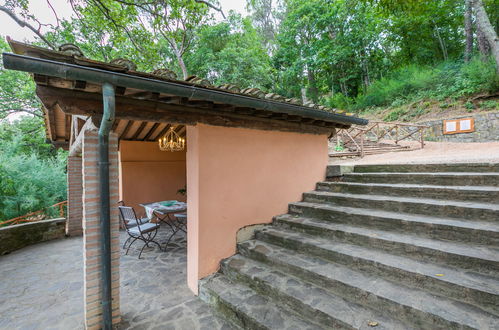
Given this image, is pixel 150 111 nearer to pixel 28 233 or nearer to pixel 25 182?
pixel 28 233

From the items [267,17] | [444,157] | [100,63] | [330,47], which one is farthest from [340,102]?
[100,63]

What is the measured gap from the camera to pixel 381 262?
2365mm

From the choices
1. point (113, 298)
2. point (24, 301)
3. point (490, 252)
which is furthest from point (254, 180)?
point (24, 301)

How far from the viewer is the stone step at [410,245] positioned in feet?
6.90

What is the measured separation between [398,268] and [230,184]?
2.15 meters

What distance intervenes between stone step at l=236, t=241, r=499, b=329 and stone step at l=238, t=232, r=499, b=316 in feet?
0.13

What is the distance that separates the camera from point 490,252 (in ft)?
7.09

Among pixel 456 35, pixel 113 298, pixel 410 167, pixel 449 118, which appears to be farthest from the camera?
pixel 456 35

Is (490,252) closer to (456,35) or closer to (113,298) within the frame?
(113,298)

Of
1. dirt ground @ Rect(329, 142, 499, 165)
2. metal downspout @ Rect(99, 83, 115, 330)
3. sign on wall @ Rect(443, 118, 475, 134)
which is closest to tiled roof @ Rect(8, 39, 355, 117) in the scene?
metal downspout @ Rect(99, 83, 115, 330)

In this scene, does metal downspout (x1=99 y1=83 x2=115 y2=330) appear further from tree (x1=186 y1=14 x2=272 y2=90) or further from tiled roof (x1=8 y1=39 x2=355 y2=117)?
tree (x1=186 y1=14 x2=272 y2=90)

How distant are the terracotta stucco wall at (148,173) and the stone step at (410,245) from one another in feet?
14.7

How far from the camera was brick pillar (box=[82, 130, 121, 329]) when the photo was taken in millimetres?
2338

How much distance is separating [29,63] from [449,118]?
14.3m
